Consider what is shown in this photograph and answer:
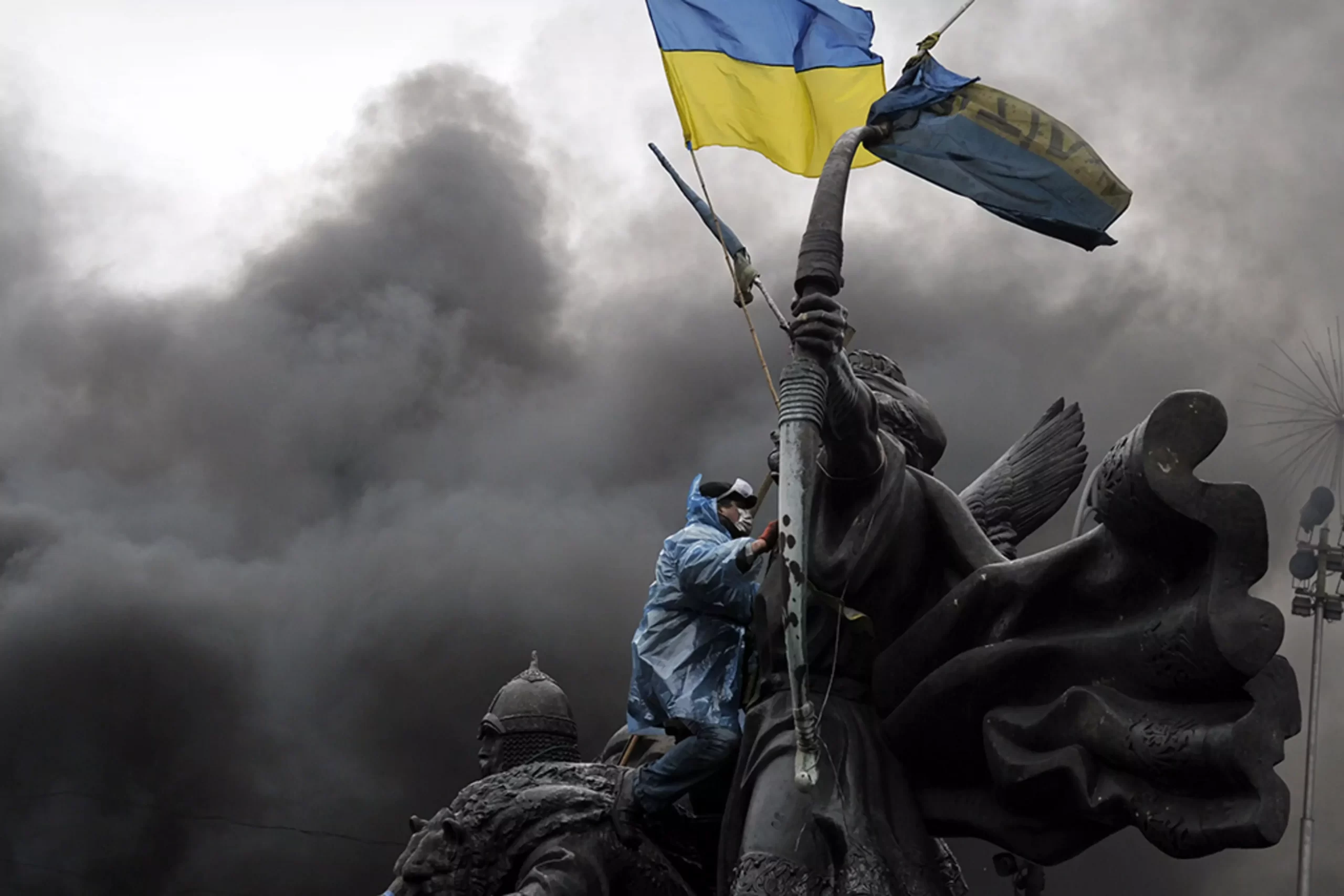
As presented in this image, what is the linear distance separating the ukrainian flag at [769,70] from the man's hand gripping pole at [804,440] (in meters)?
1.58

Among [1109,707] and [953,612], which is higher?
[953,612]

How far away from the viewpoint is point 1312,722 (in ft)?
65.1

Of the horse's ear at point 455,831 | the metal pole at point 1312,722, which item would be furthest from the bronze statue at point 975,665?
the metal pole at point 1312,722

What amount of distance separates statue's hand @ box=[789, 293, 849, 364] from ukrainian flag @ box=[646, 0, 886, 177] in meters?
1.96

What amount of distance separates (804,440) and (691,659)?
1.73m

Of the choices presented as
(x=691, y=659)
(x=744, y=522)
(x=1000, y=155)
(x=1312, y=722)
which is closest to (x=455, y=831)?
(x=691, y=659)

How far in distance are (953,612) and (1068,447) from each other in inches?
100

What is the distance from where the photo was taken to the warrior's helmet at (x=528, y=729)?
9789mm

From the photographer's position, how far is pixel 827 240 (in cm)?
682

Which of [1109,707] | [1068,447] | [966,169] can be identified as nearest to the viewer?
[1109,707]

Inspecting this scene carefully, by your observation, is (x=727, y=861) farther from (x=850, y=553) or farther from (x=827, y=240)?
(x=827, y=240)

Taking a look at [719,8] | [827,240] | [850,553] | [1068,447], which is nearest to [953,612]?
[850,553]

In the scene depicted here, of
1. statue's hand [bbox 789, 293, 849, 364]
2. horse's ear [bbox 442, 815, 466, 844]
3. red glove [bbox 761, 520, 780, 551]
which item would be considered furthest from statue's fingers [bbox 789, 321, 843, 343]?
horse's ear [bbox 442, 815, 466, 844]

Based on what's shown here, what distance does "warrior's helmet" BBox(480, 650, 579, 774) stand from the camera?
385 inches
